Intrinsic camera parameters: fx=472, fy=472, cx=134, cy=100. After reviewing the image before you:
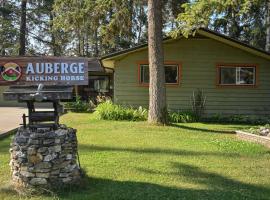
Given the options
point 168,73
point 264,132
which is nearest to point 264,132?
point 264,132

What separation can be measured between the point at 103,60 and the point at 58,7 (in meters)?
3.87

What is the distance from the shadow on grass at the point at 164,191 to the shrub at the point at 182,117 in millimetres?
10393

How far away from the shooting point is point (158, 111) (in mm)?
15977

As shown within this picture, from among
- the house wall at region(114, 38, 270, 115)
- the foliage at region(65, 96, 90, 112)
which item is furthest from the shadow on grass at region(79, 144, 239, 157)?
the foliage at region(65, 96, 90, 112)

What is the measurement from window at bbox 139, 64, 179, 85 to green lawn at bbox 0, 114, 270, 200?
6791 mm

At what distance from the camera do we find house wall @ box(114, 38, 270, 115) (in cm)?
2062

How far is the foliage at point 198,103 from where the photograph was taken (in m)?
20.2

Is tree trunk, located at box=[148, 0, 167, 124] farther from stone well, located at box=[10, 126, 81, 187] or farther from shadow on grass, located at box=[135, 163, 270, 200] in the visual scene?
stone well, located at box=[10, 126, 81, 187]

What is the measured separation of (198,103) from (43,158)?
14.3m

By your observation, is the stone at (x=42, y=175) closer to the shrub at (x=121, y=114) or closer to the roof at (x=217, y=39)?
the shrub at (x=121, y=114)

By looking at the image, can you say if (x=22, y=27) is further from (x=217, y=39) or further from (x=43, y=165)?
(x=43, y=165)

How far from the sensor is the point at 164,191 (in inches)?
273

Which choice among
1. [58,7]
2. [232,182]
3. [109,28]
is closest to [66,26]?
[58,7]

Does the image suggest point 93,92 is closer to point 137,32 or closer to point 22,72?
point 137,32
